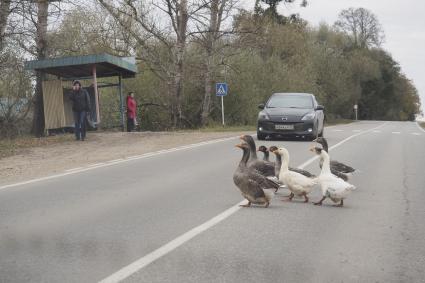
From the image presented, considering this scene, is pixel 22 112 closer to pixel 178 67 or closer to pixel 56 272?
pixel 178 67

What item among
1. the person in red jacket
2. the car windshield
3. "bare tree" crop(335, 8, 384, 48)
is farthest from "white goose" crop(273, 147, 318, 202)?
"bare tree" crop(335, 8, 384, 48)

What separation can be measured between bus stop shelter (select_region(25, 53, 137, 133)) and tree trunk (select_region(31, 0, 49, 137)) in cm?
69

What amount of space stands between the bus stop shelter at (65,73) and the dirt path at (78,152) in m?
2.12

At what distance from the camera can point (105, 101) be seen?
38.9m

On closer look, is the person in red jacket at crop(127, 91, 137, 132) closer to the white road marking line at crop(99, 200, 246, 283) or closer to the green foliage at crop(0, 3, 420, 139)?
the green foliage at crop(0, 3, 420, 139)

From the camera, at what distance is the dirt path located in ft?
48.7

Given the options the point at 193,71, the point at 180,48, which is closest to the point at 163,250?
the point at 180,48

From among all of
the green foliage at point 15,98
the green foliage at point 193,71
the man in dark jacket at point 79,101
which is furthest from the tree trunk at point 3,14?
the green foliage at point 15,98

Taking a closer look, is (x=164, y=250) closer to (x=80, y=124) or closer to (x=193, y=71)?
(x=80, y=124)

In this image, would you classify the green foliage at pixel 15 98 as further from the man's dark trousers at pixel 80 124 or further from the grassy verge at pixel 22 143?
the man's dark trousers at pixel 80 124

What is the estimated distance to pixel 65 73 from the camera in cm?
2775

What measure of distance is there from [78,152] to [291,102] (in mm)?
8757

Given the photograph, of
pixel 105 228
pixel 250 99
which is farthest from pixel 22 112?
pixel 105 228

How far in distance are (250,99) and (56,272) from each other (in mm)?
35990
